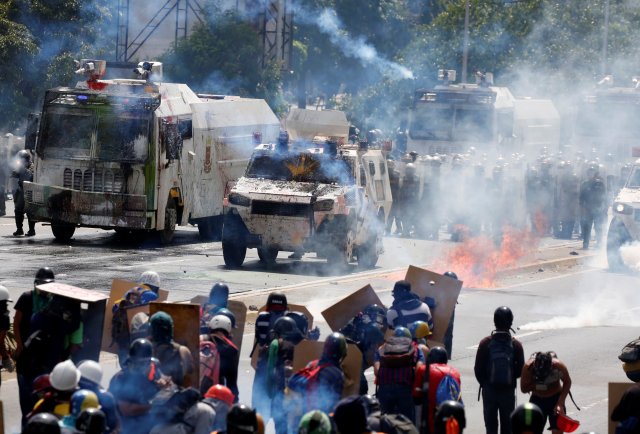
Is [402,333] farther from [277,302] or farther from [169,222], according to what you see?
[169,222]

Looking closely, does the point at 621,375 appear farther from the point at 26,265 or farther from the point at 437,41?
the point at 437,41

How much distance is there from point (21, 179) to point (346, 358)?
16.1 m

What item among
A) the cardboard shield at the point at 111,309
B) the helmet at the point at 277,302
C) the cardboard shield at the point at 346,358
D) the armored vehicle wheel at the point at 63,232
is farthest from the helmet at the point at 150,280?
the armored vehicle wheel at the point at 63,232

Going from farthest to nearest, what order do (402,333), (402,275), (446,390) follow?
(402,275) → (402,333) → (446,390)

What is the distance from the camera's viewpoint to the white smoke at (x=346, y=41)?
34969mm

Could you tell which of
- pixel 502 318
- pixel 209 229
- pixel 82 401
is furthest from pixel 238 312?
pixel 209 229

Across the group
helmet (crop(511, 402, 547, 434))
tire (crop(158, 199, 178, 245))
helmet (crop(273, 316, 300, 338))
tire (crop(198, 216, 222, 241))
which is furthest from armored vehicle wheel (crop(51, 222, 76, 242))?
helmet (crop(511, 402, 547, 434))

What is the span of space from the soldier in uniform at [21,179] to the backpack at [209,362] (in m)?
15.1

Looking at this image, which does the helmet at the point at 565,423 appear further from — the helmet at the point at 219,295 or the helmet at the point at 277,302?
the helmet at the point at 219,295

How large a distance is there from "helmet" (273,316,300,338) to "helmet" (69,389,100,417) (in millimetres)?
2474

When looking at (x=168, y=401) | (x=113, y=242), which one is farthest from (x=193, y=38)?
(x=168, y=401)

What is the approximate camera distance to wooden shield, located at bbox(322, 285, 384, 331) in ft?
36.7

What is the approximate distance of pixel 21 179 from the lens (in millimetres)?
24422

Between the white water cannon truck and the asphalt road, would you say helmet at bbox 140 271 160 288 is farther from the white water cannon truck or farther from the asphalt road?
the white water cannon truck
